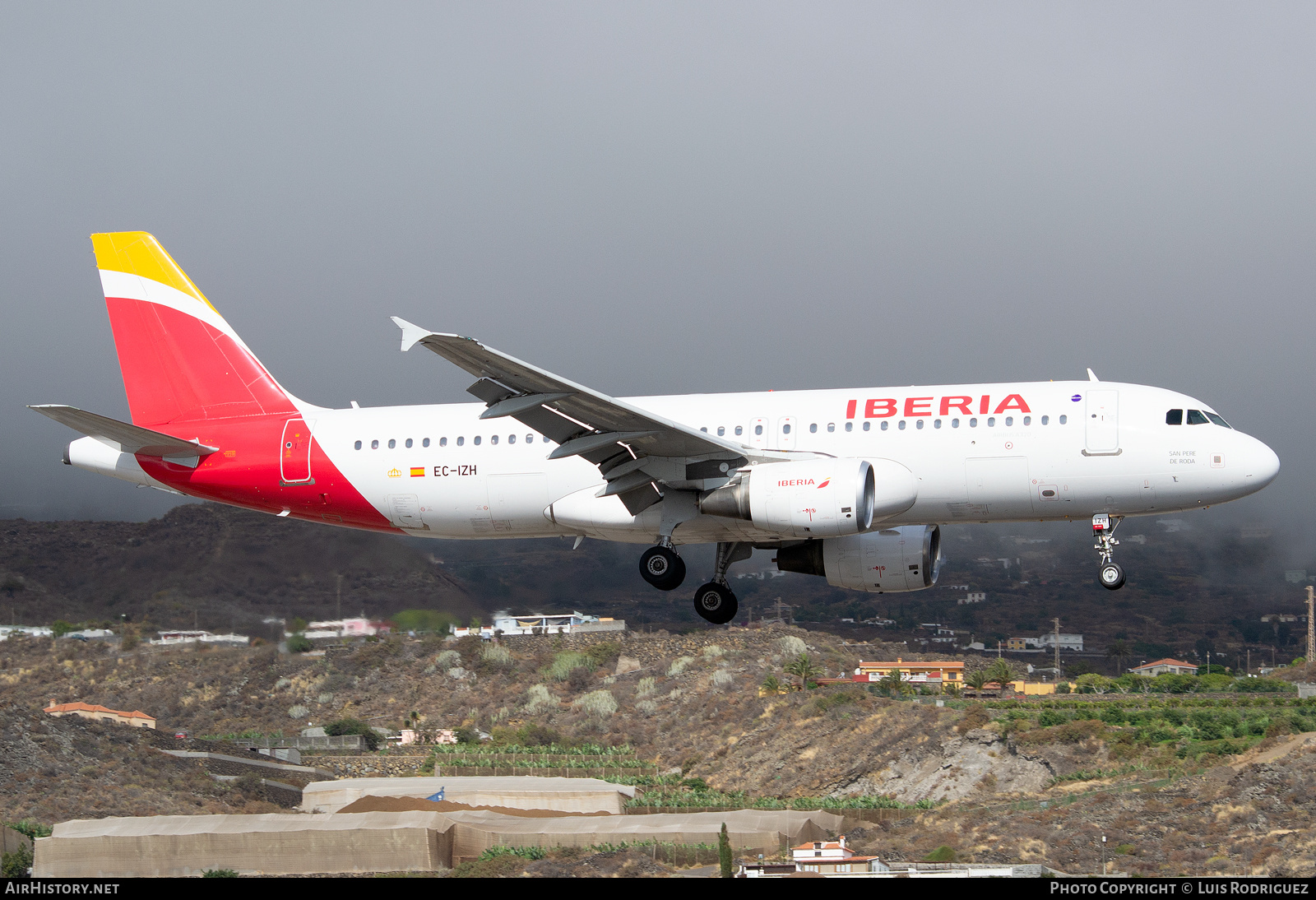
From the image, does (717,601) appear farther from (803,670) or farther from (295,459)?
(803,670)

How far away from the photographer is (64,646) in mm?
55438

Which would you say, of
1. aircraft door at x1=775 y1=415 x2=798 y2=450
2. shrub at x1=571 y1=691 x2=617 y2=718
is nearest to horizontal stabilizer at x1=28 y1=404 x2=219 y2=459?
aircraft door at x1=775 y1=415 x2=798 y2=450

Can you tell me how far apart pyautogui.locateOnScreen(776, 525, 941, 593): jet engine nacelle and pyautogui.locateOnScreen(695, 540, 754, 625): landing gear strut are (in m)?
1.45

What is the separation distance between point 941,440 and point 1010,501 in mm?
1673

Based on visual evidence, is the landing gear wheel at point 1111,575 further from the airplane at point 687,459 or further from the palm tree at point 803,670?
the palm tree at point 803,670

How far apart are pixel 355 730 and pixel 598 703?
50.4ft

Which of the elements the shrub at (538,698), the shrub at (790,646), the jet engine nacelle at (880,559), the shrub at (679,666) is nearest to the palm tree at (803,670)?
the shrub at (790,646)

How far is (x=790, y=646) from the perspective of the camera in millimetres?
86125

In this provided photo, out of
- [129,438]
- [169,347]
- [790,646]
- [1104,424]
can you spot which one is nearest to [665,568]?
[1104,424]

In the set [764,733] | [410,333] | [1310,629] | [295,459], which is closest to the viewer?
[410,333]

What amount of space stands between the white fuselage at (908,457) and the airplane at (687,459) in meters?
0.04

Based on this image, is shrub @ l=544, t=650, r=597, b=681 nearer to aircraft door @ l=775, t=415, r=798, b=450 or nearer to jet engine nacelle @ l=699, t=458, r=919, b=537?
aircraft door @ l=775, t=415, r=798, b=450

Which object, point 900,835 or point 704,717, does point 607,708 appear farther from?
point 900,835

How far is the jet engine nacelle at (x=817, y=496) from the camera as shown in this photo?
22.7 metres
